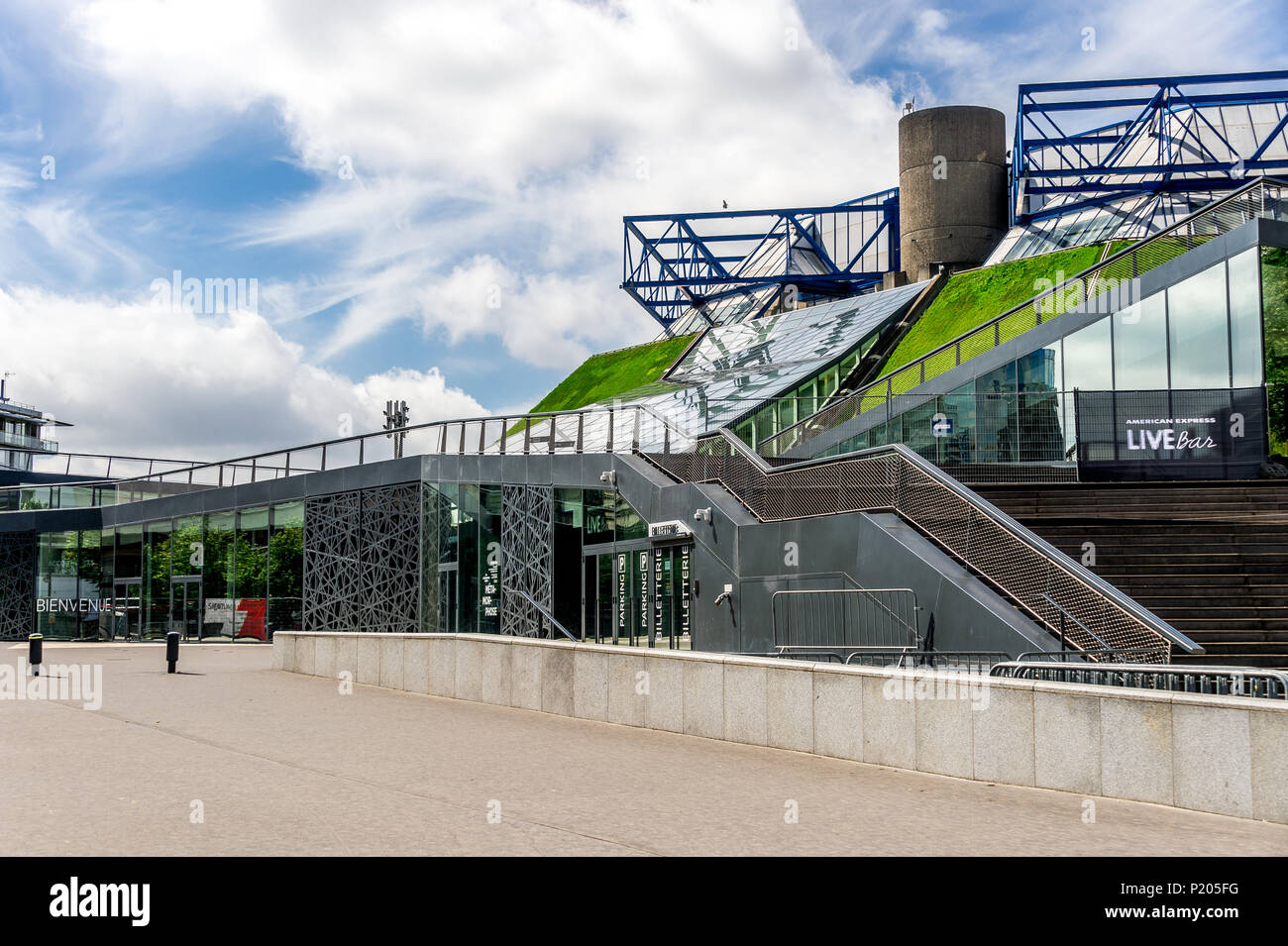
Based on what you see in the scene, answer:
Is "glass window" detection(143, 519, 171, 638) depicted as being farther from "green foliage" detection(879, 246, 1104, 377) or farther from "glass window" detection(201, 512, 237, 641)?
"green foliage" detection(879, 246, 1104, 377)

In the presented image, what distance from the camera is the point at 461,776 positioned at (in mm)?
9961

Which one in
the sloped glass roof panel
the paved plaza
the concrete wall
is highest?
the sloped glass roof panel

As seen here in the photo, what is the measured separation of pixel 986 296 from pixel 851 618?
32.6 metres

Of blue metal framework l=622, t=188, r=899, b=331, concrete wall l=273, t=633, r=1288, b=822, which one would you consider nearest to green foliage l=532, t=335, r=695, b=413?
blue metal framework l=622, t=188, r=899, b=331

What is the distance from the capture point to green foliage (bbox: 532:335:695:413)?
60828mm

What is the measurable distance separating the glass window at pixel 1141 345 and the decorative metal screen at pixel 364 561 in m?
16.5

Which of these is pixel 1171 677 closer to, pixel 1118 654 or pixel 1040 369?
pixel 1118 654

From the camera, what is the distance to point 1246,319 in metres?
24.8

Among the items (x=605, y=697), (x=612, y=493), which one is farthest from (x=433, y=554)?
(x=605, y=697)

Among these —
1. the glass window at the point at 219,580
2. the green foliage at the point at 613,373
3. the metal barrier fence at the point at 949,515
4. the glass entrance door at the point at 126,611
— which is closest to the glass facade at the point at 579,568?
the metal barrier fence at the point at 949,515

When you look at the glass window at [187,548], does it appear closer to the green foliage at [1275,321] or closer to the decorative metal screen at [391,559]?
the decorative metal screen at [391,559]

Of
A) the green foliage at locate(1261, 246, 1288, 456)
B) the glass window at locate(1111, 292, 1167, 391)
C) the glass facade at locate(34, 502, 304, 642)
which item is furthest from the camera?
A: the glass facade at locate(34, 502, 304, 642)

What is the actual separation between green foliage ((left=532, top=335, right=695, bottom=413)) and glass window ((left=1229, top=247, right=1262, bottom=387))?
34457 mm

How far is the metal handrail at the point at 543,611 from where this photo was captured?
2606cm
